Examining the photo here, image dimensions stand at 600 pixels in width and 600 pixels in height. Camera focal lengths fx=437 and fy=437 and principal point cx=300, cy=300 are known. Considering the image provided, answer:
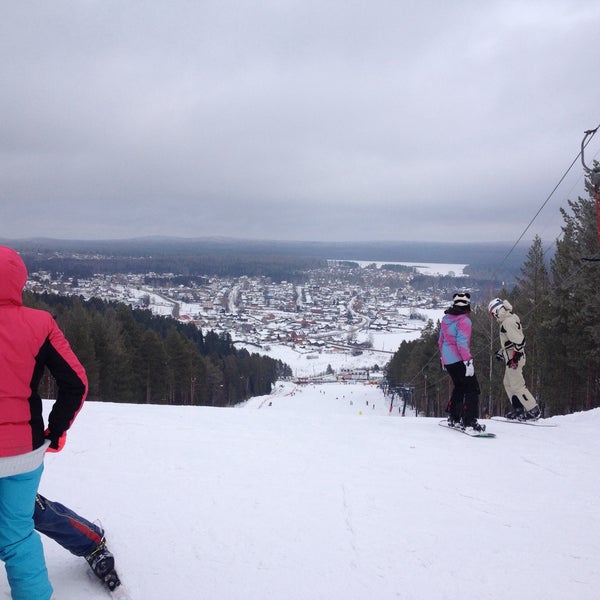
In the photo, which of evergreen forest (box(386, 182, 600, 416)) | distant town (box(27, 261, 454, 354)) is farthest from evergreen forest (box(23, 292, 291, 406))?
distant town (box(27, 261, 454, 354))

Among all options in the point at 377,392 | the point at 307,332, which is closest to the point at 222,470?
the point at 377,392

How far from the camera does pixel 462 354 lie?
591cm

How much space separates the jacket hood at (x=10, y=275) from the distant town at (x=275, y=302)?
7977 centimetres

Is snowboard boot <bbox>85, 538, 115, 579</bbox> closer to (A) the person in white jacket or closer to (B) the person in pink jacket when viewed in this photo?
(B) the person in pink jacket

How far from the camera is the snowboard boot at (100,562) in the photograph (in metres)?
2.46

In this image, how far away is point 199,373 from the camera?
109ft

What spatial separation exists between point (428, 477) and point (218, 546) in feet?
7.44

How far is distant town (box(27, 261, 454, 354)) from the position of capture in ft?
329

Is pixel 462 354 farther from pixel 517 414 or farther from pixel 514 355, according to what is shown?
pixel 517 414

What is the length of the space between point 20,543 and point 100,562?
0.52 meters

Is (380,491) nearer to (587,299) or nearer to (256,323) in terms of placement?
(587,299)

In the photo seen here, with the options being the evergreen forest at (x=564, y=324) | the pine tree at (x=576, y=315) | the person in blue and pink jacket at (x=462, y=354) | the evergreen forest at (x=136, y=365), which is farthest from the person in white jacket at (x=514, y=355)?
the evergreen forest at (x=136, y=365)

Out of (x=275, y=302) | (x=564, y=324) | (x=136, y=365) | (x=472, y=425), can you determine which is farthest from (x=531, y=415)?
(x=275, y=302)

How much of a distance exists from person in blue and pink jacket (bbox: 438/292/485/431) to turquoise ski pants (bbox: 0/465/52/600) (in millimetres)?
5048
